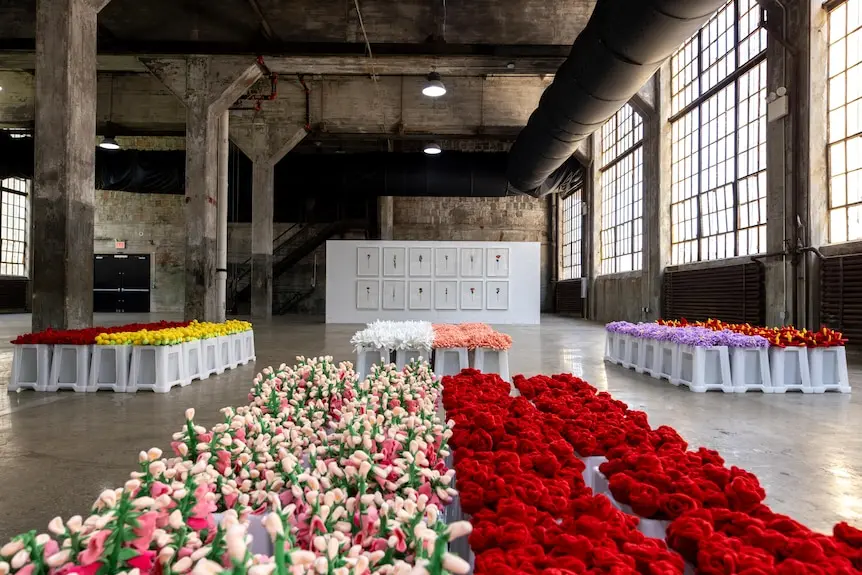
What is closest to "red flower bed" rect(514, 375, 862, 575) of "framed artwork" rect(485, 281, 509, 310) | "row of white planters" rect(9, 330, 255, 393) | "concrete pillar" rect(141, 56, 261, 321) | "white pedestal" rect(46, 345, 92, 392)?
"row of white planters" rect(9, 330, 255, 393)

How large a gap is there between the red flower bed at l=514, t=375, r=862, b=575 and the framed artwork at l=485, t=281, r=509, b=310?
1401 centimetres

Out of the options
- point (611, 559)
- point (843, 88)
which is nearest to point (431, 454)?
point (611, 559)

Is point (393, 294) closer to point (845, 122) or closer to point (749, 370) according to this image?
point (845, 122)

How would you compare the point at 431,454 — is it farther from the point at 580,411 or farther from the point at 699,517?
the point at 580,411

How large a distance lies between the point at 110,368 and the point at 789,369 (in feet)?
21.8

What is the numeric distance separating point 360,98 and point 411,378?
13.6 metres

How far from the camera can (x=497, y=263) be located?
53.0 feet

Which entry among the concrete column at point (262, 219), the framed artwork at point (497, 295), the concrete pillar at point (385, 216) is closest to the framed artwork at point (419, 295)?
the framed artwork at point (497, 295)

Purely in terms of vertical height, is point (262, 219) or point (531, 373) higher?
point (262, 219)

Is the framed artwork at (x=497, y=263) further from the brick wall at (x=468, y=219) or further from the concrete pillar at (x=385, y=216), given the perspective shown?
the brick wall at (x=468, y=219)

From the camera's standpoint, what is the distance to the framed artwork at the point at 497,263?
16125 millimetres

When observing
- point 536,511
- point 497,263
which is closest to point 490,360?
point 536,511

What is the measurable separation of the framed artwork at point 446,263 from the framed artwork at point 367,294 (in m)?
1.78

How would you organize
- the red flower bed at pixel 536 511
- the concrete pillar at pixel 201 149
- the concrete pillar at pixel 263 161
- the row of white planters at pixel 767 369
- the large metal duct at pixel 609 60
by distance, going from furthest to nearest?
the concrete pillar at pixel 263 161 < the concrete pillar at pixel 201 149 < the row of white planters at pixel 767 369 < the large metal duct at pixel 609 60 < the red flower bed at pixel 536 511
